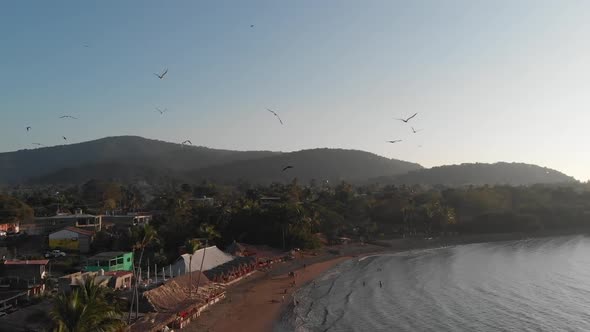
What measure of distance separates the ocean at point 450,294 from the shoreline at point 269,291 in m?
1.10

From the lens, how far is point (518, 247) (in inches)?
2549

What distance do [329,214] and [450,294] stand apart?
30223 mm

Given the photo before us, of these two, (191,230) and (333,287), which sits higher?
(191,230)

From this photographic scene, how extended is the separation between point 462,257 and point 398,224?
24579mm

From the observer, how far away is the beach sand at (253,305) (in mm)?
28597

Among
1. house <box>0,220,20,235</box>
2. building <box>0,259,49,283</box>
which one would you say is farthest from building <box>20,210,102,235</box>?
building <box>0,259,49,283</box>

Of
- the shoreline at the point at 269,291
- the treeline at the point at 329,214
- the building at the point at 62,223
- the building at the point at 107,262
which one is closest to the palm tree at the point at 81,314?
the shoreline at the point at 269,291

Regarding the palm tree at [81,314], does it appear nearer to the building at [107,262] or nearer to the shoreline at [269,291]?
the shoreline at [269,291]

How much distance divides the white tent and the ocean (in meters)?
6.92

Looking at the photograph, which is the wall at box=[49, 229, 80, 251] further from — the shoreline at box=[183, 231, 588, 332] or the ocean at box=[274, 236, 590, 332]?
the ocean at box=[274, 236, 590, 332]

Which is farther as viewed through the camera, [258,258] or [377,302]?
[258,258]

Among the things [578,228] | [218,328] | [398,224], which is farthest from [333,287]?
[578,228]

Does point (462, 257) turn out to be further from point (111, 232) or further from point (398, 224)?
point (111, 232)

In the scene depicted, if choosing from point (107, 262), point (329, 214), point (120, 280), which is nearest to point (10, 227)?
point (107, 262)
